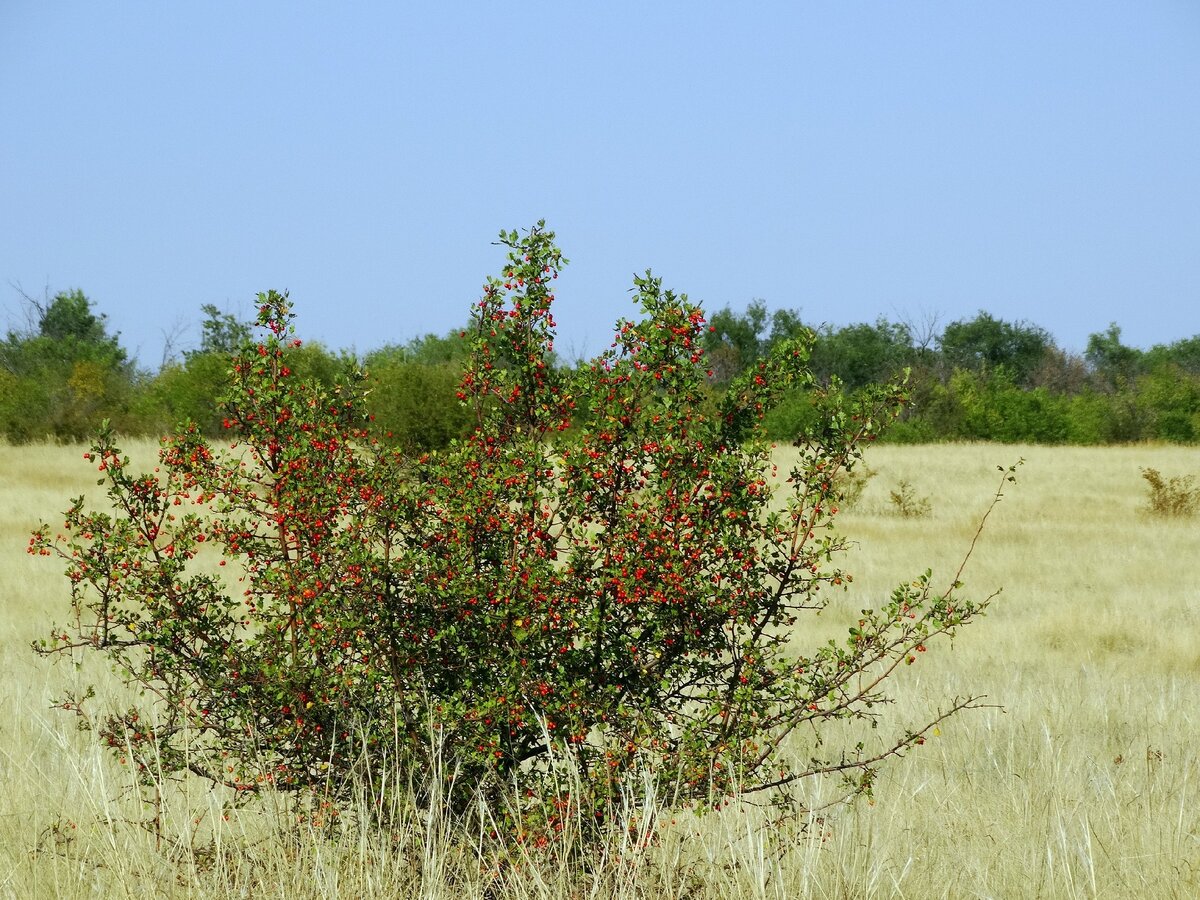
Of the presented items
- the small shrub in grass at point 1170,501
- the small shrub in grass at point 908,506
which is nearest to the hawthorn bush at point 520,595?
the small shrub in grass at point 908,506

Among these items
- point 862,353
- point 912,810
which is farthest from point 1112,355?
point 912,810

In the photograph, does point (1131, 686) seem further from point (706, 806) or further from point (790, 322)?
point (790, 322)

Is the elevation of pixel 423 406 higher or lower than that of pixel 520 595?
higher

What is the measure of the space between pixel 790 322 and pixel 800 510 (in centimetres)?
8310

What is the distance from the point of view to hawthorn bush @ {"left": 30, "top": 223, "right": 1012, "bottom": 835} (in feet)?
13.0

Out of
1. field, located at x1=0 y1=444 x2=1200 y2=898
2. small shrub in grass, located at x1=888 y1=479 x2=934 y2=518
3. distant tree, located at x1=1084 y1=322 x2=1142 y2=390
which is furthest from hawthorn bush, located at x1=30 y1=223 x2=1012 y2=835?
distant tree, located at x1=1084 y1=322 x2=1142 y2=390

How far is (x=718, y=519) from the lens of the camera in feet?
13.6

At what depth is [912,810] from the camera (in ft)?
17.7

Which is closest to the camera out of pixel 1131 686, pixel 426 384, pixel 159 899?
pixel 159 899

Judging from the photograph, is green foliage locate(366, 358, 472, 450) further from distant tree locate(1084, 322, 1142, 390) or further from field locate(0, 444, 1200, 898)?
distant tree locate(1084, 322, 1142, 390)

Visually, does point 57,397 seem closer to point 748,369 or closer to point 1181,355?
point 748,369

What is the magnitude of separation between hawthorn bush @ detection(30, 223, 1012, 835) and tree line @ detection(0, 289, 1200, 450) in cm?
27

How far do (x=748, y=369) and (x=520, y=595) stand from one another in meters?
1.18

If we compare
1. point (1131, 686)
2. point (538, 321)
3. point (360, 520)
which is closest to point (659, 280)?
point (538, 321)
